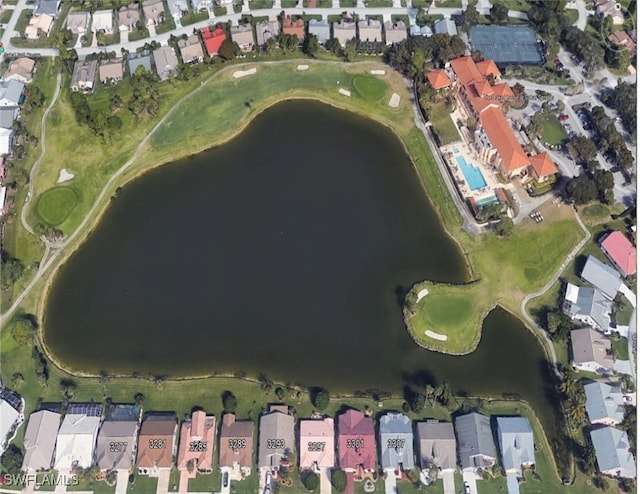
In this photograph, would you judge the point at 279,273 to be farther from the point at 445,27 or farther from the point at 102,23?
the point at 102,23

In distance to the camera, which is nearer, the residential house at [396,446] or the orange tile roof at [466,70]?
the residential house at [396,446]

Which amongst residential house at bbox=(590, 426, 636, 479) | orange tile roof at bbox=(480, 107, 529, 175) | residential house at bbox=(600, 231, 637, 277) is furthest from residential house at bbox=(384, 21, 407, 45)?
residential house at bbox=(590, 426, 636, 479)

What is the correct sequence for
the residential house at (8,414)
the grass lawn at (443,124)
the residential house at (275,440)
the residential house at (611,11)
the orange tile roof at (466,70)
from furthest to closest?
the residential house at (611,11) < the orange tile roof at (466,70) < the grass lawn at (443,124) < the residential house at (8,414) < the residential house at (275,440)

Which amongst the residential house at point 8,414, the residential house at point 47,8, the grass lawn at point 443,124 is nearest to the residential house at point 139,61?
the residential house at point 47,8

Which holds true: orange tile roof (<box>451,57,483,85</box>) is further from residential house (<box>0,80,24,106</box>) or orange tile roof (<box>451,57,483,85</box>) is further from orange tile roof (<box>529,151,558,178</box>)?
residential house (<box>0,80,24,106</box>)

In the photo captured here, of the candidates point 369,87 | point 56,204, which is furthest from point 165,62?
point 369,87

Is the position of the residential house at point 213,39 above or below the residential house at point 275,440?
above

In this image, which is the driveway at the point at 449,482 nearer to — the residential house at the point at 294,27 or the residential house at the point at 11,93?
the residential house at the point at 294,27

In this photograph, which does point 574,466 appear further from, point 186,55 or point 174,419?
point 186,55
